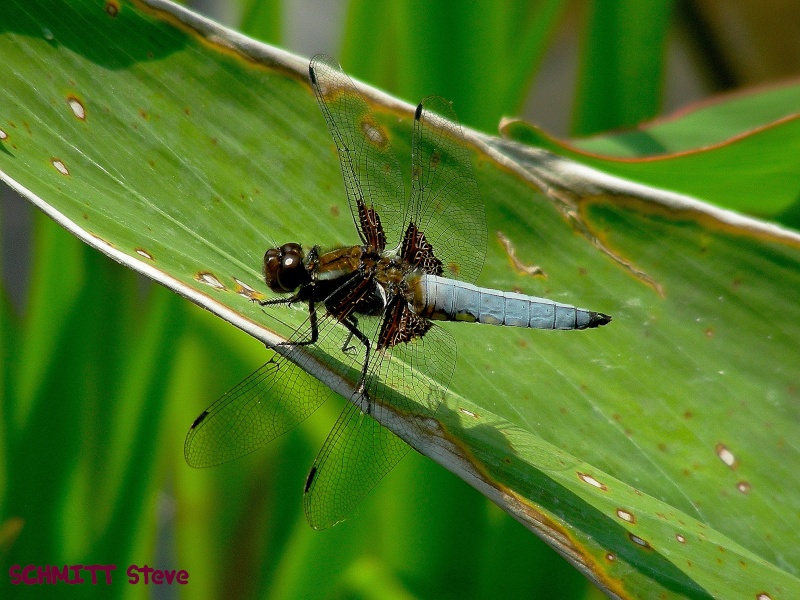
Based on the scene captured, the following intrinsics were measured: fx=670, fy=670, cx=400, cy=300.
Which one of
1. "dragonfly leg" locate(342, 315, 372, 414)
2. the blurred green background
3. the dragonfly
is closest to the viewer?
"dragonfly leg" locate(342, 315, 372, 414)

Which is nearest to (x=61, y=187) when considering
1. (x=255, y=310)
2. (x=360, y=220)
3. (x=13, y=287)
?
(x=255, y=310)

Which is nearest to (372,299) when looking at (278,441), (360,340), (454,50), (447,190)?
(360,340)

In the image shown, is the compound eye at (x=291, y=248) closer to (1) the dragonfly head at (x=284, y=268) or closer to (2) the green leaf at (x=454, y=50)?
(1) the dragonfly head at (x=284, y=268)

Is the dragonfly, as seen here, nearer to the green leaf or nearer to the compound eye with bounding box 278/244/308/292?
the compound eye with bounding box 278/244/308/292

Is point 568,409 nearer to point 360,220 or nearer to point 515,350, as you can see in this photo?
point 515,350

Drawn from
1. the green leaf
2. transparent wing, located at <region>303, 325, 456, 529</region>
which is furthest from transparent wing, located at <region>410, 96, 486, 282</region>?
the green leaf

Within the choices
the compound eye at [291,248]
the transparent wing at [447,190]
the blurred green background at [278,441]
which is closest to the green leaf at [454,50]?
the blurred green background at [278,441]

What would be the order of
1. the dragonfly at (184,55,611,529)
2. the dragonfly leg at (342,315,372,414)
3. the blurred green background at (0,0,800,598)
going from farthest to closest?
the blurred green background at (0,0,800,598), the dragonfly at (184,55,611,529), the dragonfly leg at (342,315,372,414)
